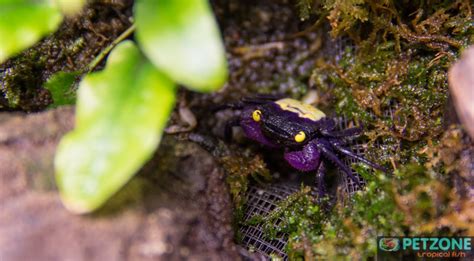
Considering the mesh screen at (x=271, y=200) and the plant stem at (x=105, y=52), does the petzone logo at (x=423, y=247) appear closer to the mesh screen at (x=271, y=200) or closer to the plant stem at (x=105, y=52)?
the mesh screen at (x=271, y=200)

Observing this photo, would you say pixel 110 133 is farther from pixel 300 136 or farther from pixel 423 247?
pixel 423 247

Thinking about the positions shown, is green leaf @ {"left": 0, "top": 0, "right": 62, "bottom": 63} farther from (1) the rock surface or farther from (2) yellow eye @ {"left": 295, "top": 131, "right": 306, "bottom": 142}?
(2) yellow eye @ {"left": 295, "top": 131, "right": 306, "bottom": 142}

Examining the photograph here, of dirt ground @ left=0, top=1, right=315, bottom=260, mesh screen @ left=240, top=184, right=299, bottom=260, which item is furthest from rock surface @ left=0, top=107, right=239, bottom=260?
mesh screen @ left=240, top=184, right=299, bottom=260

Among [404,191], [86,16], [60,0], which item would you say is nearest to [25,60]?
[86,16]

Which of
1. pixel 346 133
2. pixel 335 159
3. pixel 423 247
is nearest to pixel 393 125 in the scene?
pixel 346 133

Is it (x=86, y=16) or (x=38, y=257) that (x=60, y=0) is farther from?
(x=38, y=257)

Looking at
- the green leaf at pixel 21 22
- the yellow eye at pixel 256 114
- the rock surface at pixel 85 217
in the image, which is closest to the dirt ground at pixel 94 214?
the rock surface at pixel 85 217
